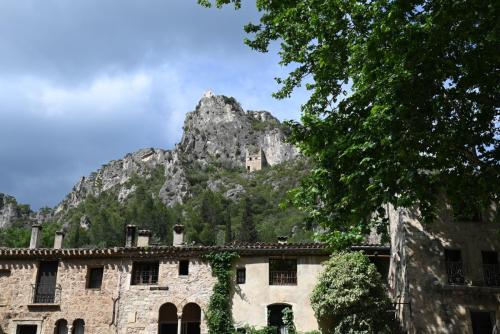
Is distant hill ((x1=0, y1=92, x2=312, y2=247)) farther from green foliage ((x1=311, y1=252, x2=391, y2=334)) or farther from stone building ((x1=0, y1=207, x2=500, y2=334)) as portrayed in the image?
green foliage ((x1=311, y1=252, x2=391, y2=334))

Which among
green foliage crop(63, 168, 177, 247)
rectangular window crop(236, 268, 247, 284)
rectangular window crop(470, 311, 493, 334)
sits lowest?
rectangular window crop(470, 311, 493, 334)

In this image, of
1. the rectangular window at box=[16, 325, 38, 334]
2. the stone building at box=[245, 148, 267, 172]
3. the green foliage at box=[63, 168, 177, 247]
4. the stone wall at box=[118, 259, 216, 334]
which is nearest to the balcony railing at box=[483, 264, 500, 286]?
the stone wall at box=[118, 259, 216, 334]

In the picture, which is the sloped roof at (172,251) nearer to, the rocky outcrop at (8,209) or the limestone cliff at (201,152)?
the limestone cliff at (201,152)

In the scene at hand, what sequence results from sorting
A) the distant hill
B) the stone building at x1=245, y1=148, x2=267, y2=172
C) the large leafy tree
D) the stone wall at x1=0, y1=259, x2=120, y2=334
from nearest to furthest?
the large leafy tree → the stone wall at x1=0, y1=259, x2=120, y2=334 → the distant hill → the stone building at x1=245, y1=148, x2=267, y2=172

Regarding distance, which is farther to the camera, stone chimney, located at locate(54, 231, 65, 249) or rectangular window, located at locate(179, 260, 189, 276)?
stone chimney, located at locate(54, 231, 65, 249)

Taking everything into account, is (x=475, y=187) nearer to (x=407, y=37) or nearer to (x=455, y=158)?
(x=455, y=158)

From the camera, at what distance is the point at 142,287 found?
28.1 metres

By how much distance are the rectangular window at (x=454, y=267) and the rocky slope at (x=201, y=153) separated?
131 meters

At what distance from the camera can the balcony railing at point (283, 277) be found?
27.5 m

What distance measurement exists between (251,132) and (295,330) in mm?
168435

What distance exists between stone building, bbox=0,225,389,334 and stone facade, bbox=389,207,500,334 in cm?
272

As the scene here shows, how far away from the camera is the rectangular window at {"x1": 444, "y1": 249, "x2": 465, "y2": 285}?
24328 mm

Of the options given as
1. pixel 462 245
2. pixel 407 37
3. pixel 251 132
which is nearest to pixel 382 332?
pixel 462 245

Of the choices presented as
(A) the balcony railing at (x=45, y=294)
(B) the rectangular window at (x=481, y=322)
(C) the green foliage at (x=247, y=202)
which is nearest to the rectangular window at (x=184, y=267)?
(A) the balcony railing at (x=45, y=294)
